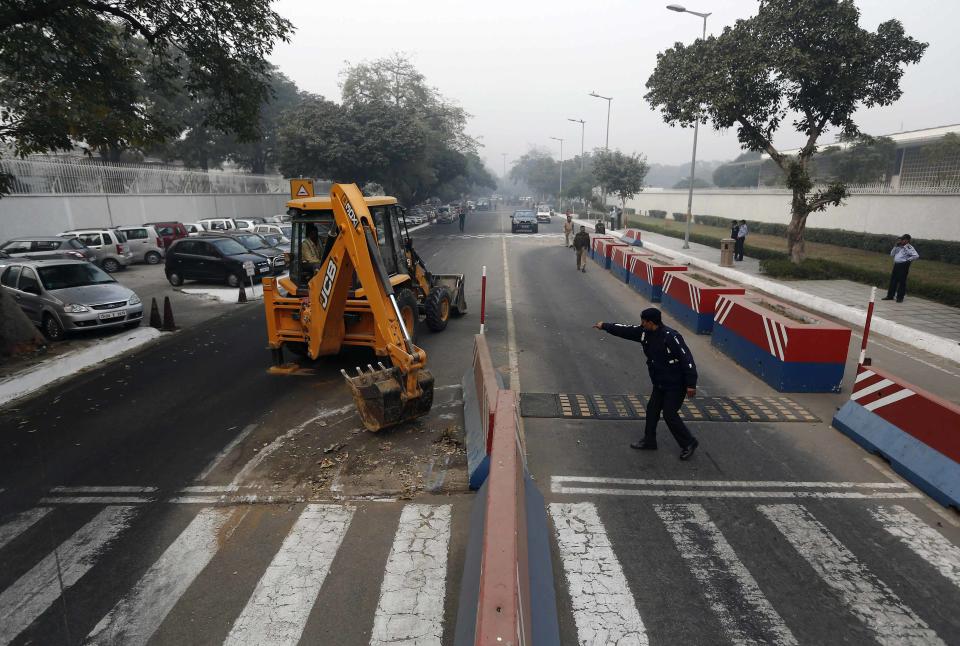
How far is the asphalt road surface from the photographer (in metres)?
4.18

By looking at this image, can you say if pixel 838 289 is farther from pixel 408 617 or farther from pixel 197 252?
pixel 197 252

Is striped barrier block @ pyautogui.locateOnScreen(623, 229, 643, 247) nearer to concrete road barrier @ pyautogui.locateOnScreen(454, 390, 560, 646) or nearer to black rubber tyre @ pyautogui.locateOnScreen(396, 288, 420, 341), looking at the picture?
black rubber tyre @ pyautogui.locateOnScreen(396, 288, 420, 341)

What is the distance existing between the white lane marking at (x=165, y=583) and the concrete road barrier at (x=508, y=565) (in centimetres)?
233

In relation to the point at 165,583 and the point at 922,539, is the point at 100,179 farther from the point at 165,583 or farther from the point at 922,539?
the point at 922,539

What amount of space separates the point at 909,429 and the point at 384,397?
6164mm

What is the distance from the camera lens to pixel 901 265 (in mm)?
14453

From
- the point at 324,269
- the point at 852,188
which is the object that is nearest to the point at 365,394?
the point at 324,269

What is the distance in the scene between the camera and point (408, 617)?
13.7 feet

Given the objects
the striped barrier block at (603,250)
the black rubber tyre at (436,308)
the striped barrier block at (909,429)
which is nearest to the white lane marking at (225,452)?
the black rubber tyre at (436,308)

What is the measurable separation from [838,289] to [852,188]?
16.9 meters

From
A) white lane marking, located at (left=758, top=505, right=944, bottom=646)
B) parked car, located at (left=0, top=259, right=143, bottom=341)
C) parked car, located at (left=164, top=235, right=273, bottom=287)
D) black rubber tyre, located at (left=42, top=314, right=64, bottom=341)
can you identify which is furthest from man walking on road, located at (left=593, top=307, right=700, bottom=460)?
parked car, located at (left=164, top=235, right=273, bottom=287)

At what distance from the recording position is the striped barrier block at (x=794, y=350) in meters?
8.66

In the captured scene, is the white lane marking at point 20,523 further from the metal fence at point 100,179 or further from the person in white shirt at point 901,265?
the metal fence at point 100,179

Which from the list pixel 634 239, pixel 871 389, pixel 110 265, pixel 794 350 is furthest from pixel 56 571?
pixel 634 239
